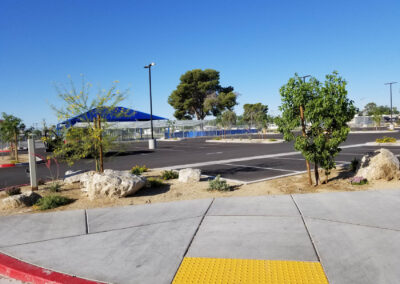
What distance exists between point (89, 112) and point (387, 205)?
26.1ft

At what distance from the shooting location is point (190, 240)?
463cm

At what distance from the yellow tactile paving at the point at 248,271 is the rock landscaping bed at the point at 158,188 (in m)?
3.54

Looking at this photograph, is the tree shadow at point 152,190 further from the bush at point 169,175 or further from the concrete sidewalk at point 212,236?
the concrete sidewalk at point 212,236

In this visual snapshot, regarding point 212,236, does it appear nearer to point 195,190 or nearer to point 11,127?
point 195,190

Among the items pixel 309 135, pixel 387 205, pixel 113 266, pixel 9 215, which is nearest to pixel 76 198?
pixel 9 215

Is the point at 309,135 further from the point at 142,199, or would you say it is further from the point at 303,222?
the point at 142,199

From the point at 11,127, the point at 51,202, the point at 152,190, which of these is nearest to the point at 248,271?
the point at 152,190

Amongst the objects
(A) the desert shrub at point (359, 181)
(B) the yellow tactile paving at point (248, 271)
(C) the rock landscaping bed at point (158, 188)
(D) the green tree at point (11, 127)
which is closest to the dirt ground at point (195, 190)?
(C) the rock landscaping bed at point (158, 188)

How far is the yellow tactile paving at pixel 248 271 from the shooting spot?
347 centimetres

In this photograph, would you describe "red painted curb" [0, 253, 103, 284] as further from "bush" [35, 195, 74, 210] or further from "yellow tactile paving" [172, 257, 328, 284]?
"bush" [35, 195, 74, 210]

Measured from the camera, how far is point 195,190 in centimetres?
807

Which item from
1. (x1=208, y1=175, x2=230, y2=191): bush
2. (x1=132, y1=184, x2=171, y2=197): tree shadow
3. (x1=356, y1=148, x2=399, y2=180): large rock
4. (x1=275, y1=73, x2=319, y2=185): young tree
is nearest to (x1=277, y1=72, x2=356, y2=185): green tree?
(x1=275, y1=73, x2=319, y2=185): young tree

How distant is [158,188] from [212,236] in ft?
12.8

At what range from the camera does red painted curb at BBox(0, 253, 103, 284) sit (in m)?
3.57
